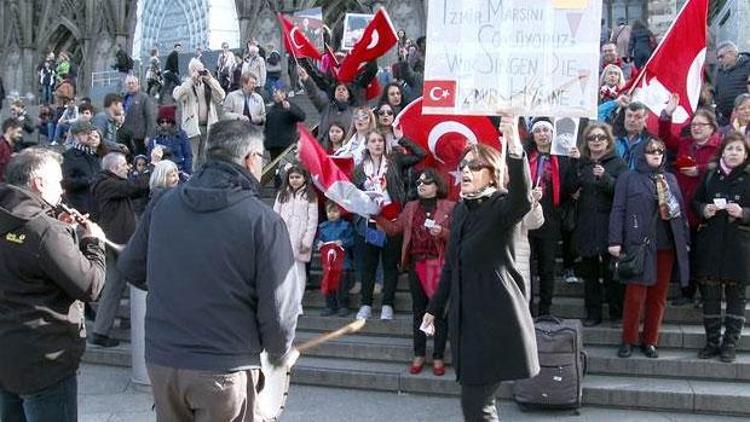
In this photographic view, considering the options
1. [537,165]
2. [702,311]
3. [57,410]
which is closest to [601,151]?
[537,165]

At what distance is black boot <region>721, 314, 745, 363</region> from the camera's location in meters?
6.51

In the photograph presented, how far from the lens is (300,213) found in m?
7.86

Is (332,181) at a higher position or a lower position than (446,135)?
lower

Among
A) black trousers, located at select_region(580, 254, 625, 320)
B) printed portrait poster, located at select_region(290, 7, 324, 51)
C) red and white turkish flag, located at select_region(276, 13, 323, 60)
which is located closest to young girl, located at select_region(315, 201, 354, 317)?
black trousers, located at select_region(580, 254, 625, 320)

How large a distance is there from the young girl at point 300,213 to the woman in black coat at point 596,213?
255cm

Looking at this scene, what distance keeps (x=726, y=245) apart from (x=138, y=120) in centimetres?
853

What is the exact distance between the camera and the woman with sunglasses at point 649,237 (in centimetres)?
668

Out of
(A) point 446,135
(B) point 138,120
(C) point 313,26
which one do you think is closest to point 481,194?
(A) point 446,135

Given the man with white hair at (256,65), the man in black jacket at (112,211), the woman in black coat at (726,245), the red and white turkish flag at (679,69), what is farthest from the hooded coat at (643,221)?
the man with white hair at (256,65)

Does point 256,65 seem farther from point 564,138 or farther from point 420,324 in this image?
point 420,324

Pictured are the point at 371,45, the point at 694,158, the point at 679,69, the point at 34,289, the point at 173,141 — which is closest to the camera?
the point at 34,289

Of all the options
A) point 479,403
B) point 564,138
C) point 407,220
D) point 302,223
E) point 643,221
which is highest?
point 564,138

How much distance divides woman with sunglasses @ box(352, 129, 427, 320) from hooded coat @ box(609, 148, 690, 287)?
2.03 metres

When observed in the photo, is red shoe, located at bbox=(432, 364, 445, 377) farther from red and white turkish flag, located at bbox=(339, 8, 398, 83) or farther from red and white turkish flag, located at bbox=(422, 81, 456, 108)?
red and white turkish flag, located at bbox=(339, 8, 398, 83)
